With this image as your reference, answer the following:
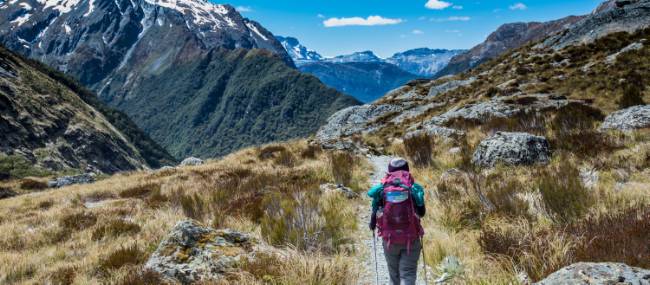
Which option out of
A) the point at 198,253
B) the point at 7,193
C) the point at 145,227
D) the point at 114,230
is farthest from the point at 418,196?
the point at 7,193

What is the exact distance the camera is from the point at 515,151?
1070cm

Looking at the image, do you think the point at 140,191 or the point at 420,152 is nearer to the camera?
the point at 420,152

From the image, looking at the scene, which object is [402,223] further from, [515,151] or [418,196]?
[515,151]

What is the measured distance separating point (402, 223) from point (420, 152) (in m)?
10.2

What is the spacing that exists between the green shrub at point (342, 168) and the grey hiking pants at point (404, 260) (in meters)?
7.15

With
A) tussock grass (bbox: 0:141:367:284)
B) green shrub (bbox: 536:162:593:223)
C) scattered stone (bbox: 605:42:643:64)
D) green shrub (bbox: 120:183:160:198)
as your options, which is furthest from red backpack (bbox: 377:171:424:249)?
scattered stone (bbox: 605:42:643:64)

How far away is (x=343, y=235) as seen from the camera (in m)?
7.35

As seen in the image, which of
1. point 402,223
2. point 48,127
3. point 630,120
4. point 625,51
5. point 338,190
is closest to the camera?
point 402,223

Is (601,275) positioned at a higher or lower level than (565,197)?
higher

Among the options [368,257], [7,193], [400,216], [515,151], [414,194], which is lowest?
[7,193]

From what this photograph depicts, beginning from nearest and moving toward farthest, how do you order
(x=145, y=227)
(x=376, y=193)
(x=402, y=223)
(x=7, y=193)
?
(x=402, y=223), (x=376, y=193), (x=145, y=227), (x=7, y=193)

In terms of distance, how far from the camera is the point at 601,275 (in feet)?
9.75

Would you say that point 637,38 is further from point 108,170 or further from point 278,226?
point 108,170

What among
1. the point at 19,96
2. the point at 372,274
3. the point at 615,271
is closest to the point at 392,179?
the point at 372,274
